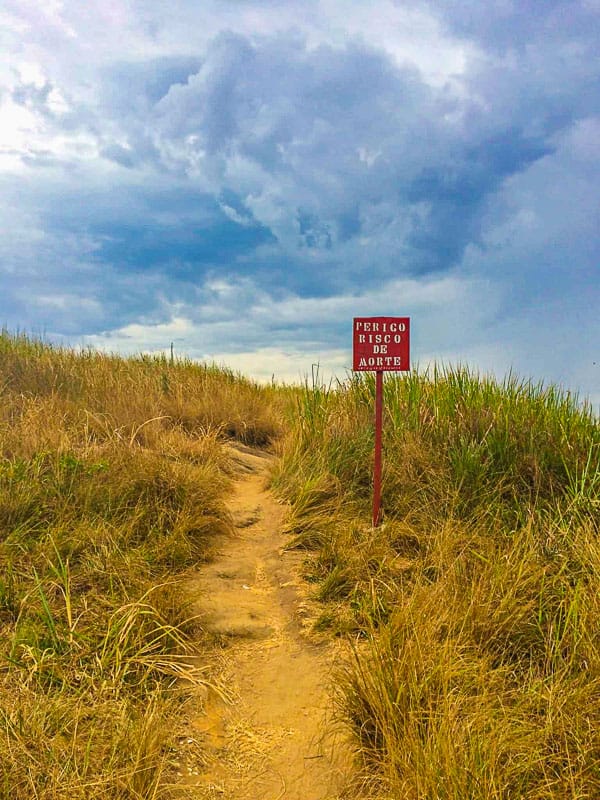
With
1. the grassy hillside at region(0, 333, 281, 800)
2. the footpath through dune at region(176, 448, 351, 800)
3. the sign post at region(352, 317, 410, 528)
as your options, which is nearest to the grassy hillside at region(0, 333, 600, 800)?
the grassy hillside at region(0, 333, 281, 800)

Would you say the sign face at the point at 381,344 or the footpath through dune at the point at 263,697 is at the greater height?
the sign face at the point at 381,344

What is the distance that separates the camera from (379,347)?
5.39 m

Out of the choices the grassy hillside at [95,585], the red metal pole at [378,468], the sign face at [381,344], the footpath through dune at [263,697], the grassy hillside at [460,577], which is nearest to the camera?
the grassy hillside at [460,577]

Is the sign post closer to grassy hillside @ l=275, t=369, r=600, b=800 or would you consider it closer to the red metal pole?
the red metal pole

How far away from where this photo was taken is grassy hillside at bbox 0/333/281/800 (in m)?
2.68

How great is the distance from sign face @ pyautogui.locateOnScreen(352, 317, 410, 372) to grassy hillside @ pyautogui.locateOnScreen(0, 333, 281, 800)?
1966 mm

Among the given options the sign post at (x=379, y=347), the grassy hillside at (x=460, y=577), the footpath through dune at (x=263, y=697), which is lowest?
the footpath through dune at (x=263, y=697)

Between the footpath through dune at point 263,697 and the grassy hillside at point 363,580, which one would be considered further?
the footpath through dune at point 263,697

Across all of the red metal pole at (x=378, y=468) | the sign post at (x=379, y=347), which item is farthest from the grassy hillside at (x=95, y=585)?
the sign post at (x=379, y=347)

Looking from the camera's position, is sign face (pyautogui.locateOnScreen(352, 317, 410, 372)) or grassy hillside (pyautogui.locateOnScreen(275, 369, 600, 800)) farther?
sign face (pyautogui.locateOnScreen(352, 317, 410, 372))

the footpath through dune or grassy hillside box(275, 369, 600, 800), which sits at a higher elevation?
grassy hillside box(275, 369, 600, 800)

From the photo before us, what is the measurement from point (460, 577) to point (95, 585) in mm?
2490

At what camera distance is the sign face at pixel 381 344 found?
17.6 ft

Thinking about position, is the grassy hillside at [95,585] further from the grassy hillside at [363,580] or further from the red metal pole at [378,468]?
the red metal pole at [378,468]
